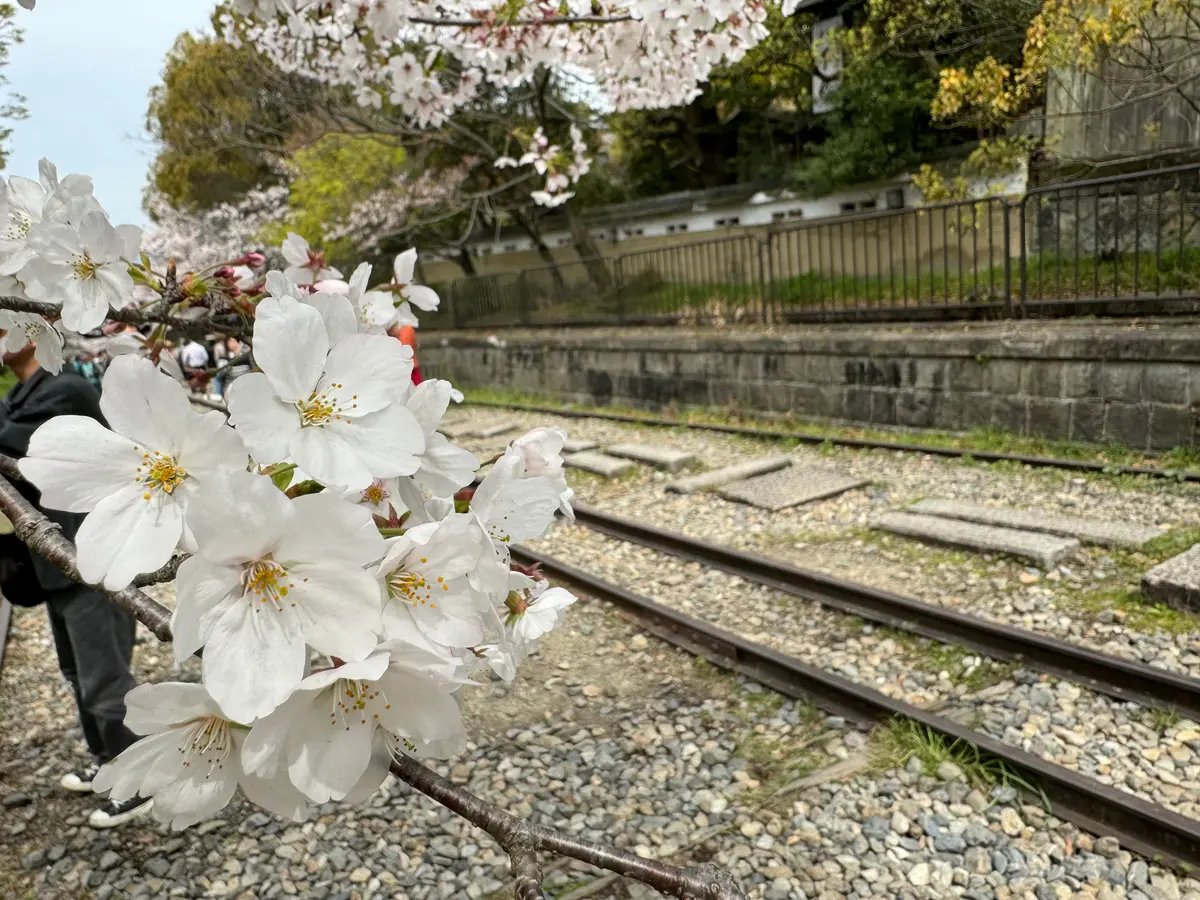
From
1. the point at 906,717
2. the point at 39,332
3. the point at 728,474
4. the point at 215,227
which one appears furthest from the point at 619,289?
the point at 215,227

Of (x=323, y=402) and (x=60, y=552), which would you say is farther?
(x=60, y=552)

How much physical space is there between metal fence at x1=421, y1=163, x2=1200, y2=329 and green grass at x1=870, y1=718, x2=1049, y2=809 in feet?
21.1

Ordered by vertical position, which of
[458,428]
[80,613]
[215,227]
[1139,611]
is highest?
[215,227]

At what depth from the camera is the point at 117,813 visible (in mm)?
4031

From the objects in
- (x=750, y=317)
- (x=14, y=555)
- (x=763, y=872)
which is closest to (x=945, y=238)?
(x=750, y=317)

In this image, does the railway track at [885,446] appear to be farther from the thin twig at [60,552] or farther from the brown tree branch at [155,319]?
the thin twig at [60,552]

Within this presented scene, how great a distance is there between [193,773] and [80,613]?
347cm

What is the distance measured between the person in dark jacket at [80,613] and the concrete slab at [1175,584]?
16.8 feet

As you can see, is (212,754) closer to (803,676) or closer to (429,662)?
(429,662)

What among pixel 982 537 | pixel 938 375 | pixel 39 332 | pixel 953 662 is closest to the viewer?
pixel 39 332

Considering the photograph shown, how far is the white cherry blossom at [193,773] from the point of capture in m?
1.05

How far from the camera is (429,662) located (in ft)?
3.23

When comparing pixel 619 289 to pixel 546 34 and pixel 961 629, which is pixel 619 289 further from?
pixel 961 629

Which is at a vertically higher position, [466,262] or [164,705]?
[466,262]
